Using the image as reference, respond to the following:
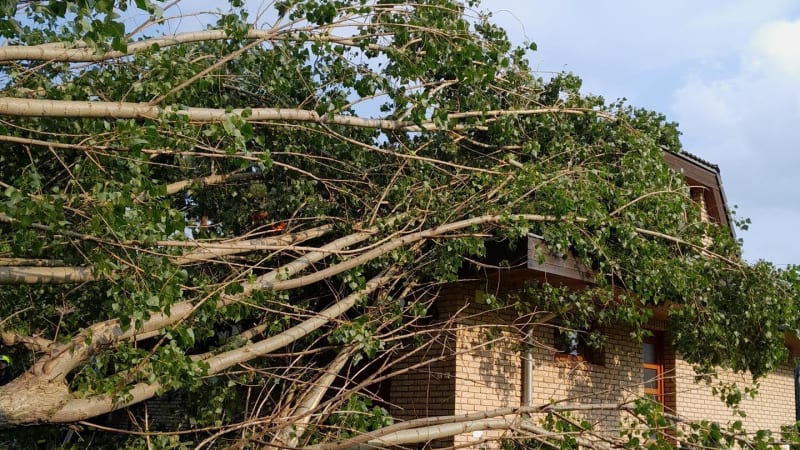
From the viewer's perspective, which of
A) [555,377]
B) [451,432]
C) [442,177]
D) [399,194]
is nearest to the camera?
[451,432]

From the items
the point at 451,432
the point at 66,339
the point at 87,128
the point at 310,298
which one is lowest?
the point at 451,432

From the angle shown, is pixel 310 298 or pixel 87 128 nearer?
pixel 87 128

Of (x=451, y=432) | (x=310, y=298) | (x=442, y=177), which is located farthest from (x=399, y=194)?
(x=451, y=432)

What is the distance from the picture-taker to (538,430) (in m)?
6.55

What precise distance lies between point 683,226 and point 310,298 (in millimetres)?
4778

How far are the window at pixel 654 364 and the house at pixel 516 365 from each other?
0.02m

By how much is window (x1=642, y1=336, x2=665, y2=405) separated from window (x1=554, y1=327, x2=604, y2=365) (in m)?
1.25

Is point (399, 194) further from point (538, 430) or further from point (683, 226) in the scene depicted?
point (683, 226)

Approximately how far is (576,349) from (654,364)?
7.30 ft

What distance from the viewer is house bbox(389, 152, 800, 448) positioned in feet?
28.4

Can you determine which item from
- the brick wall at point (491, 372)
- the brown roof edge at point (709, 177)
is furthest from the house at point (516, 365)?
the brown roof edge at point (709, 177)

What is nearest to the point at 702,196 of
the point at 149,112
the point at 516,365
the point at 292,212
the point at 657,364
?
the point at 657,364

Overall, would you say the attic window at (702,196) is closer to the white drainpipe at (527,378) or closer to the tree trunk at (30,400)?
the white drainpipe at (527,378)

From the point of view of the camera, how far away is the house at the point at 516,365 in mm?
8648
